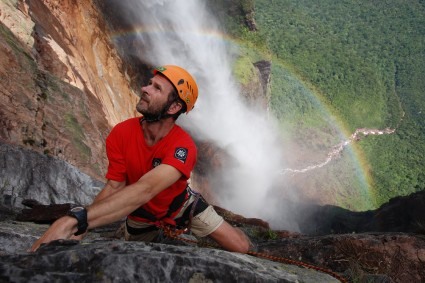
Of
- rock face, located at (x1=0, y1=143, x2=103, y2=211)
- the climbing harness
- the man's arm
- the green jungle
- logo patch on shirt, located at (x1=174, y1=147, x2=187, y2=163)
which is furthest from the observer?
the green jungle

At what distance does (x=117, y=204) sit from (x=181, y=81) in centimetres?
138

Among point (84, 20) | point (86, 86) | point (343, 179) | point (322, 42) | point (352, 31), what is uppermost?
point (352, 31)

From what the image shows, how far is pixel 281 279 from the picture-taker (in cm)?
307

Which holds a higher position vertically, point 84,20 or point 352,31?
point 352,31

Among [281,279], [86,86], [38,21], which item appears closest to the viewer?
[281,279]

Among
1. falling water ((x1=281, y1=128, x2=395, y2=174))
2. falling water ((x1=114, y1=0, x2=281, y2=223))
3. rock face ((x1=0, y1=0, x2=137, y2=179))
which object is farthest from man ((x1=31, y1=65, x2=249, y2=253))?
falling water ((x1=281, y1=128, x2=395, y2=174))

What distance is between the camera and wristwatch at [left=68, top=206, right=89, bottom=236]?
113 inches

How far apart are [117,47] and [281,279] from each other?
82.3 ft

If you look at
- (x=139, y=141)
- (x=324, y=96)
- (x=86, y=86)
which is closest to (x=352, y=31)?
(x=324, y=96)

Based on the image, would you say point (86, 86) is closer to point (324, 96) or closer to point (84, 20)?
point (84, 20)

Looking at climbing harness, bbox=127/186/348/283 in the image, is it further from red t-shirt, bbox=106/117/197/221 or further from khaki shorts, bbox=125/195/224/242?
red t-shirt, bbox=106/117/197/221

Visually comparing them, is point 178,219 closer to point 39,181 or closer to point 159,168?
point 159,168

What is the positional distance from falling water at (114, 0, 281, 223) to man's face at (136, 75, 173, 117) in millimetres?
27343

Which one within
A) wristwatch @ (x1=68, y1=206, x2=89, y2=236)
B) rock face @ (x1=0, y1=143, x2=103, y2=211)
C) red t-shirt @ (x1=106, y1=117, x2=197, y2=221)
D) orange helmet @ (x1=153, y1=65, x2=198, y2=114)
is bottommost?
rock face @ (x1=0, y1=143, x2=103, y2=211)
